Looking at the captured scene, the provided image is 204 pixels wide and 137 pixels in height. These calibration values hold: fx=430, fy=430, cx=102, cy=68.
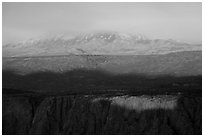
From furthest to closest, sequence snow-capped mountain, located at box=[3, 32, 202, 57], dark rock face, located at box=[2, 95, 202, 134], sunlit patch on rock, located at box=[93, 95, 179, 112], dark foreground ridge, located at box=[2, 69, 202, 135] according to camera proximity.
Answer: snow-capped mountain, located at box=[3, 32, 202, 57] < sunlit patch on rock, located at box=[93, 95, 179, 112] < dark foreground ridge, located at box=[2, 69, 202, 135] < dark rock face, located at box=[2, 95, 202, 134]

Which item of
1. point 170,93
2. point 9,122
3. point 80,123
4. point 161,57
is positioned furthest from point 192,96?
point 161,57

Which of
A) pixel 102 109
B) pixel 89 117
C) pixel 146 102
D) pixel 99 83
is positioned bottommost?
pixel 99 83

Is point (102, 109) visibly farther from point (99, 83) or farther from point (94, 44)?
point (94, 44)

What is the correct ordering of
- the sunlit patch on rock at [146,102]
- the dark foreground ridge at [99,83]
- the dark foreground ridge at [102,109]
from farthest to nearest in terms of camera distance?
the dark foreground ridge at [99,83] → the sunlit patch on rock at [146,102] → the dark foreground ridge at [102,109]

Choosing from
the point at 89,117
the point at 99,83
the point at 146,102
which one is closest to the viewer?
the point at 146,102

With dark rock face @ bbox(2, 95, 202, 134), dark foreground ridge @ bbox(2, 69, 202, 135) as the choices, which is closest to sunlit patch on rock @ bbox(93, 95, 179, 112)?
dark foreground ridge @ bbox(2, 69, 202, 135)

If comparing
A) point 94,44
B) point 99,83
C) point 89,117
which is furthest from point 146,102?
point 94,44

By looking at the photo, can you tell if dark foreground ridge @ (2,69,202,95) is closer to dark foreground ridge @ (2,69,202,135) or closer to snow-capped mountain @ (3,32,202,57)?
dark foreground ridge @ (2,69,202,135)

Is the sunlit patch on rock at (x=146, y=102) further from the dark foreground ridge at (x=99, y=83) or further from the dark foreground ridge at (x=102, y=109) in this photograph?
the dark foreground ridge at (x=99, y=83)

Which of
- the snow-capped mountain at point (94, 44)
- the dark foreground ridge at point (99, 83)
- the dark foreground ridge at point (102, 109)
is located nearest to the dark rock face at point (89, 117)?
the dark foreground ridge at point (102, 109)
